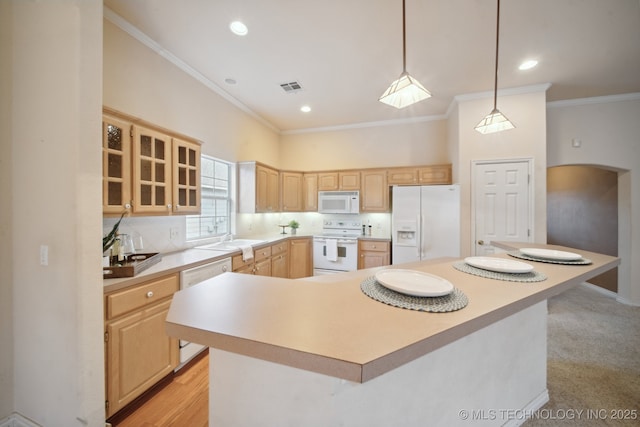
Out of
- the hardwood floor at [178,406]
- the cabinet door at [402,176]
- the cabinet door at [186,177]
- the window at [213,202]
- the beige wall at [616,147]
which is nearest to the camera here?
the hardwood floor at [178,406]

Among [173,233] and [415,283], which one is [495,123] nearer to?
[415,283]

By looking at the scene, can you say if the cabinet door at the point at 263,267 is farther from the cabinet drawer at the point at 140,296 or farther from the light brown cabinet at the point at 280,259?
the cabinet drawer at the point at 140,296

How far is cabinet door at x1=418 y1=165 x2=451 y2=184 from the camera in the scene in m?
3.87

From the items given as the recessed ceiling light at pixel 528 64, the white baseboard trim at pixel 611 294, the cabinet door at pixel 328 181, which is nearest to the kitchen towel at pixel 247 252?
the cabinet door at pixel 328 181

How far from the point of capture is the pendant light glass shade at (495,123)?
1.86 m

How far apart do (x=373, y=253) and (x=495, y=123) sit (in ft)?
8.61

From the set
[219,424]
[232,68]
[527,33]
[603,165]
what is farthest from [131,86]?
[603,165]

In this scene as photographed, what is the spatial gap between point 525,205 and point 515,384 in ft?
8.88

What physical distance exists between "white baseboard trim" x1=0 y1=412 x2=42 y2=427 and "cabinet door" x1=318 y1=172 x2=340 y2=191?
13.3 ft

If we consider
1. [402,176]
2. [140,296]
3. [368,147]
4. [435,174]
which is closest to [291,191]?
[368,147]

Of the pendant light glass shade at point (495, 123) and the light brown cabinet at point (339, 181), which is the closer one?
the pendant light glass shade at point (495, 123)

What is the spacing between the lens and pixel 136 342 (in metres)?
1.59

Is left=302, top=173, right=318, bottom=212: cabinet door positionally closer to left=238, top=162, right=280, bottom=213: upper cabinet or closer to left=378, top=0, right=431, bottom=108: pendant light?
left=238, top=162, right=280, bottom=213: upper cabinet

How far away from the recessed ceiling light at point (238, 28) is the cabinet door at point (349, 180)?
8.92 ft
